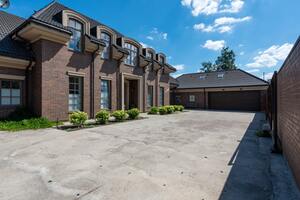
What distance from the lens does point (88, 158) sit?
4.90 meters

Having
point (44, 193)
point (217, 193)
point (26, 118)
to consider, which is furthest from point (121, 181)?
point (26, 118)

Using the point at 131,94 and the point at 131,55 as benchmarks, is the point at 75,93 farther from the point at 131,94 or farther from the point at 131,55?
the point at 131,94

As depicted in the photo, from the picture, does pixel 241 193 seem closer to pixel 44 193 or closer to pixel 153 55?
pixel 44 193

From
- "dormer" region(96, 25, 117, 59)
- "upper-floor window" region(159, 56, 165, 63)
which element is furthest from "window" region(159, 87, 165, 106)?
"dormer" region(96, 25, 117, 59)

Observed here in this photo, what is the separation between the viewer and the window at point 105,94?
566 inches

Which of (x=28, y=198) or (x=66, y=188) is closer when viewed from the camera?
(x=28, y=198)

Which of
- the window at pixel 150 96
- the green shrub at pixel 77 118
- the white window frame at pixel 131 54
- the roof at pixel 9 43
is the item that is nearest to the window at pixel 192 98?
the window at pixel 150 96

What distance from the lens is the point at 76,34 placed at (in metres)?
12.2

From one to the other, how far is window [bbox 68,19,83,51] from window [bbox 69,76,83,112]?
209 centimetres

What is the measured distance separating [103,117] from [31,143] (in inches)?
179

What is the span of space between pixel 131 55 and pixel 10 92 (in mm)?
10044

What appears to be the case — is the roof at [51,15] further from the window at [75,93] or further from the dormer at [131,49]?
the dormer at [131,49]

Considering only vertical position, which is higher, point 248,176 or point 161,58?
point 161,58

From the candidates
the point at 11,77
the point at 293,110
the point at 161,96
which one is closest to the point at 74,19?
the point at 11,77
